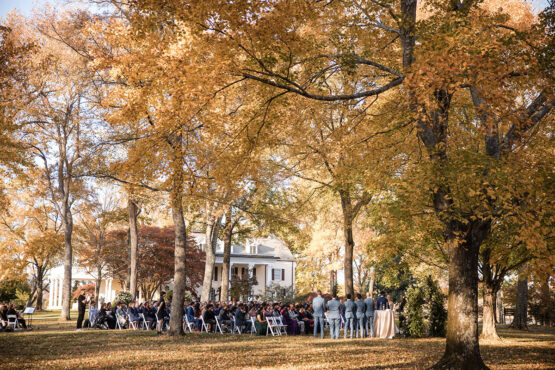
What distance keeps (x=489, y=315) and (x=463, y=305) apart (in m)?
9.69

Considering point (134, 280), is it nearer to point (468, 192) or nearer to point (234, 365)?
point (234, 365)

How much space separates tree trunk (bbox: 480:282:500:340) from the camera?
54.0 ft

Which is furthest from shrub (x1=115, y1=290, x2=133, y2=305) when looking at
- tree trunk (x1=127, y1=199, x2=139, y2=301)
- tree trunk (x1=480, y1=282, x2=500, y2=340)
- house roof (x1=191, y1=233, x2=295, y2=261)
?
house roof (x1=191, y1=233, x2=295, y2=261)

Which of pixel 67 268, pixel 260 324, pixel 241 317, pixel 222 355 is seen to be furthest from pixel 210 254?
pixel 222 355

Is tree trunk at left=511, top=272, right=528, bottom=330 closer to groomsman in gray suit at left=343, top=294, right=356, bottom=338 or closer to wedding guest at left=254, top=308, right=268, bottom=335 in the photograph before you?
groomsman in gray suit at left=343, top=294, right=356, bottom=338

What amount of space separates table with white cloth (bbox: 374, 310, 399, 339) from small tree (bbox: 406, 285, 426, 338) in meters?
0.64

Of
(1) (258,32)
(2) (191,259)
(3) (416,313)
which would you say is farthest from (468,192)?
(2) (191,259)

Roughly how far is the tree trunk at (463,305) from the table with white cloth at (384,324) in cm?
Result: 902

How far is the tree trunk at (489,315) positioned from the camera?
16.5m

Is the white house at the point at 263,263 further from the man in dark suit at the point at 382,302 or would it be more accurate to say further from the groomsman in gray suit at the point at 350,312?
the groomsman in gray suit at the point at 350,312

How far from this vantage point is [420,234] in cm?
1422

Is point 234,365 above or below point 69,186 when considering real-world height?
below

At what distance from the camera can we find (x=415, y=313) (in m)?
17.7

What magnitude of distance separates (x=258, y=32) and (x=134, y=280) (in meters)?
20.4
